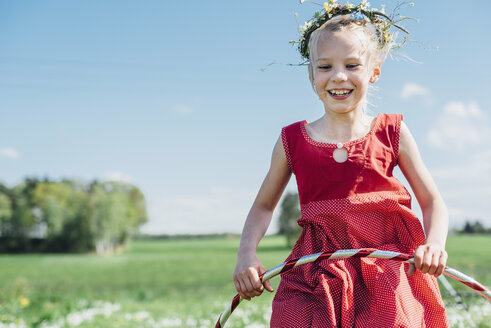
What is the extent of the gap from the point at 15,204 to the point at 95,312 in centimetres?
4749

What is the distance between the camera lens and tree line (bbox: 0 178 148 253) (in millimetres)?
49625

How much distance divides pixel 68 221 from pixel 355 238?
50.1 m

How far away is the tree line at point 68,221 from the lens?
4962 centimetres

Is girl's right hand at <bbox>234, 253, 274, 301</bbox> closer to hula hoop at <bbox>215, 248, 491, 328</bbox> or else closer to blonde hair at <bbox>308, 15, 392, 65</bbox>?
hula hoop at <bbox>215, 248, 491, 328</bbox>

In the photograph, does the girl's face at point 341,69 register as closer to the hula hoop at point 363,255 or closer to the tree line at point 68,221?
the hula hoop at point 363,255

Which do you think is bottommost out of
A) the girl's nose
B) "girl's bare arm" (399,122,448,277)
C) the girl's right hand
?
the girl's right hand

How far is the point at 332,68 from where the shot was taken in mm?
2830

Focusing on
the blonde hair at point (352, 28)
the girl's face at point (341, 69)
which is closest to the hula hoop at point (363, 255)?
the girl's face at point (341, 69)

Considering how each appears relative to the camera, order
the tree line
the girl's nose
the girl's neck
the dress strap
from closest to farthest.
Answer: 1. the girl's nose
2. the girl's neck
3. the dress strap
4. the tree line

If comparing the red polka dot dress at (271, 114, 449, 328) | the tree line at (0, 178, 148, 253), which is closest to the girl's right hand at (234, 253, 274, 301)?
the red polka dot dress at (271, 114, 449, 328)

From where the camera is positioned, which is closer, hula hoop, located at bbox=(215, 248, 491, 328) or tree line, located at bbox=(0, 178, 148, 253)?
hula hoop, located at bbox=(215, 248, 491, 328)

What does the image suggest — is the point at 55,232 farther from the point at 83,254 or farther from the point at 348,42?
the point at 348,42

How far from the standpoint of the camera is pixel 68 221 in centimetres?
4944

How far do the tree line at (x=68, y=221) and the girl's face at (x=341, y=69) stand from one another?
4864 centimetres
